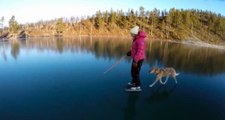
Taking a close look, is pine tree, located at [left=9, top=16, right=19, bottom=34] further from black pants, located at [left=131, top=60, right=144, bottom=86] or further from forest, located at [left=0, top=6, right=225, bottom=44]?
black pants, located at [left=131, top=60, right=144, bottom=86]

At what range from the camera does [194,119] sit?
7.14 meters

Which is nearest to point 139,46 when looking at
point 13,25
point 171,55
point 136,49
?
point 136,49

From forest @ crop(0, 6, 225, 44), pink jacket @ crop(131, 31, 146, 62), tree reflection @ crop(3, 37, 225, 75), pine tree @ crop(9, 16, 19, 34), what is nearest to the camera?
pink jacket @ crop(131, 31, 146, 62)

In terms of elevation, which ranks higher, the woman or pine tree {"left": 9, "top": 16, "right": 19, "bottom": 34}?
pine tree {"left": 9, "top": 16, "right": 19, "bottom": 34}

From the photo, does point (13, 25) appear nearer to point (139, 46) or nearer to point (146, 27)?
point (146, 27)

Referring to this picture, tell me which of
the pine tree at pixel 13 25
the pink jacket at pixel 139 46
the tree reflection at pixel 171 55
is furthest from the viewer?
the pine tree at pixel 13 25

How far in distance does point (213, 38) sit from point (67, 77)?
325 feet

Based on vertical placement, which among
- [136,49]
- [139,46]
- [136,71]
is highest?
[139,46]

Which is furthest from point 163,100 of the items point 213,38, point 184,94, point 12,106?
point 213,38

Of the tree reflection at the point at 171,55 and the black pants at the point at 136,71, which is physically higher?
the black pants at the point at 136,71

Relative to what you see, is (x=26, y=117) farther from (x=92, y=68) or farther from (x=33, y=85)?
(x=92, y=68)

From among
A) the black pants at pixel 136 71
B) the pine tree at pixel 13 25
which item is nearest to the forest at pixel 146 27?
the pine tree at pixel 13 25

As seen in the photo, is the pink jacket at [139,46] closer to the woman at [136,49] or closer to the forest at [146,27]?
the woman at [136,49]

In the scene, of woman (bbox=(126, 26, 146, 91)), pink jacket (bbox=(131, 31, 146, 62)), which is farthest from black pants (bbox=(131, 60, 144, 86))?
pink jacket (bbox=(131, 31, 146, 62))
